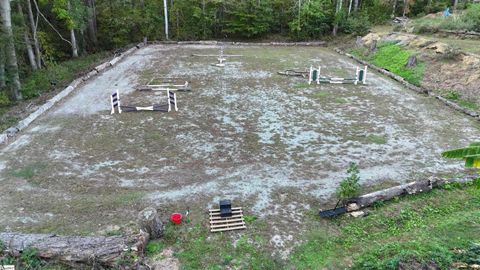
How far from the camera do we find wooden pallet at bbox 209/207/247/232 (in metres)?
6.11

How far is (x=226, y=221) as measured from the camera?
6.25 meters

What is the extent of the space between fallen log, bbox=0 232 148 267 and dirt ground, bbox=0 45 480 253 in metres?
0.56

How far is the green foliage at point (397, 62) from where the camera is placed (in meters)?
15.1

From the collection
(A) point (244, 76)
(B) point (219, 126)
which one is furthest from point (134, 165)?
(A) point (244, 76)

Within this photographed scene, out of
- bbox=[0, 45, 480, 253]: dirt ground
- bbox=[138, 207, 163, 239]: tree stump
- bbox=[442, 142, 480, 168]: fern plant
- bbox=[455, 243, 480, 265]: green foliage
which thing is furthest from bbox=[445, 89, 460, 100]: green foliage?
bbox=[138, 207, 163, 239]: tree stump

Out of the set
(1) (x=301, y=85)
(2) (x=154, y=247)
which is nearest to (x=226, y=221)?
(2) (x=154, y=247)

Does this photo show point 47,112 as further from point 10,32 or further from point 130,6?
point 130,6

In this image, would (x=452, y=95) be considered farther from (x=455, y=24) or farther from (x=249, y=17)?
(x=249, y=17)

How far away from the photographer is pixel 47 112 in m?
11.3

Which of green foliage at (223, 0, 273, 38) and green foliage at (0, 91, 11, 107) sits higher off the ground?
green foliage at (223, 0, 273, 38)

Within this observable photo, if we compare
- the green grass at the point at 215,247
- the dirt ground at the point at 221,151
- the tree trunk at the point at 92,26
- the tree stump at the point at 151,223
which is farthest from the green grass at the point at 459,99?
the tree trunk at the point at 92,26

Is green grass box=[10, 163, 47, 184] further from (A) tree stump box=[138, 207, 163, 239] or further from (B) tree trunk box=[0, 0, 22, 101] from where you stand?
(B) tree trunk box=[0, 0, 22, 101]

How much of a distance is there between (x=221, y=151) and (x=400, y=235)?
4.58 metres

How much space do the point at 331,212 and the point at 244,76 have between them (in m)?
10.4
